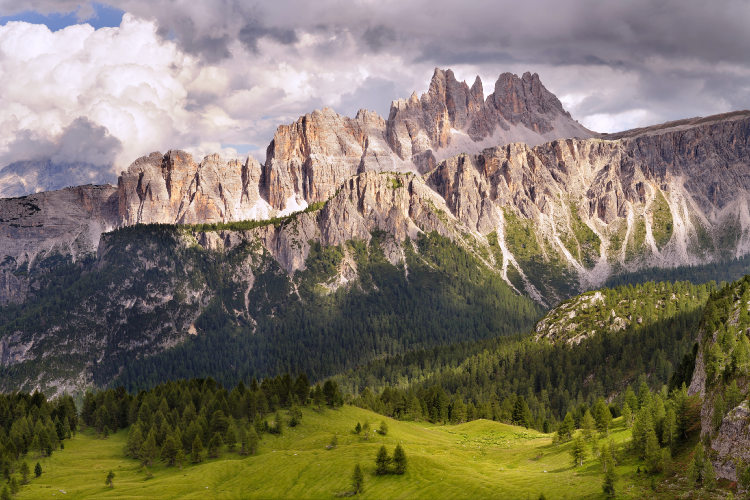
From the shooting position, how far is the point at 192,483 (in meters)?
107

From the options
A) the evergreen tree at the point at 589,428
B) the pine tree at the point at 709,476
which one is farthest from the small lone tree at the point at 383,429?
the pine tree at the point at 709,476

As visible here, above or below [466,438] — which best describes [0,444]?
above

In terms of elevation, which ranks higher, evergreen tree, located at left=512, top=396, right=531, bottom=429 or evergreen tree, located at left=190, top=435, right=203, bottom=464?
evergreen tree, located at left=190, top=435, right=203, bottom=464

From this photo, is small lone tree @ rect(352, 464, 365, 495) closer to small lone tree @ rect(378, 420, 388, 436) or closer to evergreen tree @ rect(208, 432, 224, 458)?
small lone tree @ rect(378, 420, 388, 436)

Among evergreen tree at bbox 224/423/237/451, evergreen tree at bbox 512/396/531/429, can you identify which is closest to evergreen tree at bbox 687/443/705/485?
evergreen tree at bbox 224/423/237/451

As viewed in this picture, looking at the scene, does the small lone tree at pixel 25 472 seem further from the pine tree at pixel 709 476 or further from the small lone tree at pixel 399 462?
the pine tree at pixel 709 476

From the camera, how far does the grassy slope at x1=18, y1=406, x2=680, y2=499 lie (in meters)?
88.6

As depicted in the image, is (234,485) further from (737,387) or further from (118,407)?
(737,387)

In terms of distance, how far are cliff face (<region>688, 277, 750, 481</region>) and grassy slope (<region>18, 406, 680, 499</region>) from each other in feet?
35.8

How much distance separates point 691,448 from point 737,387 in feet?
34.1

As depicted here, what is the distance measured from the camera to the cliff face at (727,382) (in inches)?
2842

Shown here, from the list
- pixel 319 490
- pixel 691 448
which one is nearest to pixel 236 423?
pixel 319 490

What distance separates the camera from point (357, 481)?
317ft

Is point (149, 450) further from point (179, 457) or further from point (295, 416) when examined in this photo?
point (295, 416)
